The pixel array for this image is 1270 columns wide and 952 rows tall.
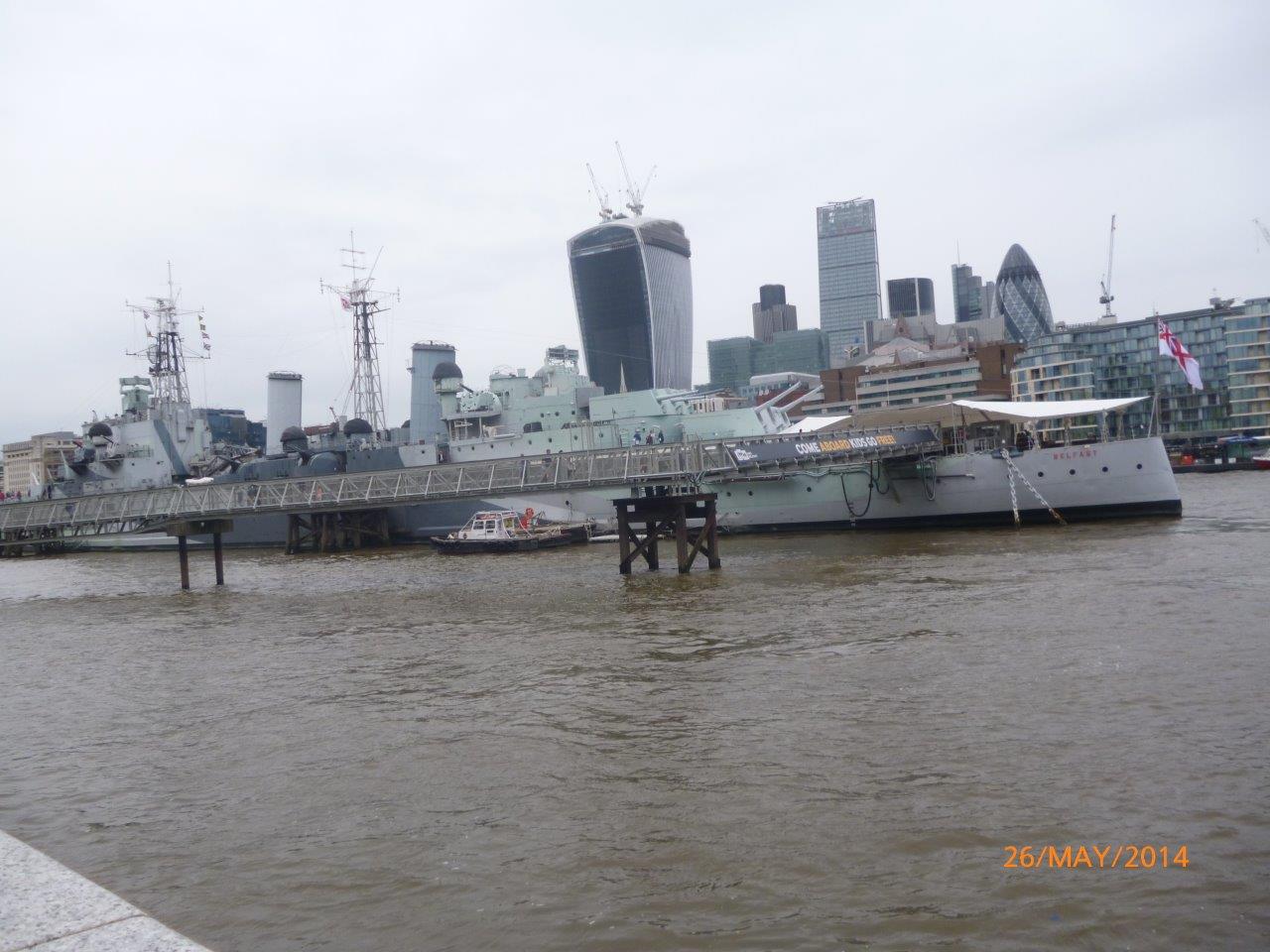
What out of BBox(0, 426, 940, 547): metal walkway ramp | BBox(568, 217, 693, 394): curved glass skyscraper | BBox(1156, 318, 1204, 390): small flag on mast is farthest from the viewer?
BBox(568, 217, 693, 394): curved glass skyscraper

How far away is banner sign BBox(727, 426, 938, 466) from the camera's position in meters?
28.5

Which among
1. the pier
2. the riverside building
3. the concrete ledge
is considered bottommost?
the concrete ledge

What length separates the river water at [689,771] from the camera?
21.5 feet

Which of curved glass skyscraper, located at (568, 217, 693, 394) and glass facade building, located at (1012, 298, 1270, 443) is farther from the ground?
curved glass skyscraper, located at (568, 217, 693, 394)

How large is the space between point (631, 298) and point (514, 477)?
515 ft

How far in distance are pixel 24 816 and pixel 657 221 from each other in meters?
185

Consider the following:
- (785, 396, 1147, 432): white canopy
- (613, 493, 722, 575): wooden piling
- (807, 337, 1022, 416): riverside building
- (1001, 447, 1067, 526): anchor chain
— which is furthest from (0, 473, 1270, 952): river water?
(807, 337, 1022, 416): riverside building

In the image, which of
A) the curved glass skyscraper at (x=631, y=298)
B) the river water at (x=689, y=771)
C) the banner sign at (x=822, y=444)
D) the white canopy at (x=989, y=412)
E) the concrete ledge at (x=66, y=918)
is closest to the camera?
the concrete ledge at (x=66, y=918)

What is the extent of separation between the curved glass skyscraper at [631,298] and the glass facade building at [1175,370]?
261ft
